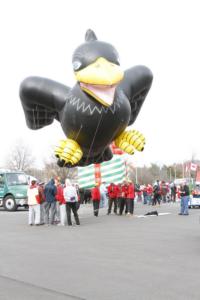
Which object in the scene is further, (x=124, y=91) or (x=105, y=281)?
(x=124, y=91)

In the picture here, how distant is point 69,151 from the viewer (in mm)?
11602

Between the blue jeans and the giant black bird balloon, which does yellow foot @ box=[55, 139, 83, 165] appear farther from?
the blue jeans

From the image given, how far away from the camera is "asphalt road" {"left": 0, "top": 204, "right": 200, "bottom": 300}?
22.0 ft

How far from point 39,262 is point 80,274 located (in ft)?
4.89

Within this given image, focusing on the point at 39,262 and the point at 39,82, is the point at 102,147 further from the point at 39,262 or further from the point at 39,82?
the point at 39,262

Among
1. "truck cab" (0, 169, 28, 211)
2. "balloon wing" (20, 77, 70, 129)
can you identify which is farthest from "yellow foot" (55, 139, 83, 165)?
"truck cab" (0, 169, 28, 211)

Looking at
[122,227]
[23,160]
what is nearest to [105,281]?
[122,227]

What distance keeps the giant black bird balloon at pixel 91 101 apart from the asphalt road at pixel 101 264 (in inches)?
90.5

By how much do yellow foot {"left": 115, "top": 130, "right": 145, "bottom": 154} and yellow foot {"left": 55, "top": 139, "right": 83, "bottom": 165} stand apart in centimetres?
134

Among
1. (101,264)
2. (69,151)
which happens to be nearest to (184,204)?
(69,151)

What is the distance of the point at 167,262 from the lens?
900cm

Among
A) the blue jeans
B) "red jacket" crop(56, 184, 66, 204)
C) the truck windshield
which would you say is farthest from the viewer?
the truck windshield

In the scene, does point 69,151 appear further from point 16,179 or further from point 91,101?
point 16,179

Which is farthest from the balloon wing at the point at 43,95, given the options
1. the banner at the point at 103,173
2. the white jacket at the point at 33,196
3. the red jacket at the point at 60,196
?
the banner at the point at 103,173
